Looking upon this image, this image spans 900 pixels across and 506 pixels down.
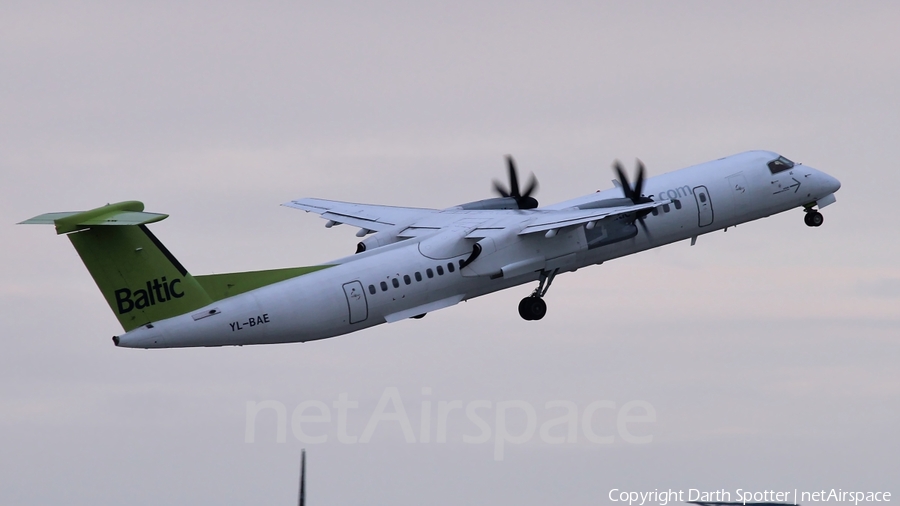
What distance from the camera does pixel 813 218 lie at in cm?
4638

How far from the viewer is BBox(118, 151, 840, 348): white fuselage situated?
35.7 metres

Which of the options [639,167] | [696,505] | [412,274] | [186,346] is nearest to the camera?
[696,505]

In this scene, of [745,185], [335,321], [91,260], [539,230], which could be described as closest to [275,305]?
[335,321]

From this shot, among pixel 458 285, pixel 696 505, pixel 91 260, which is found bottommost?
pixel 696 505

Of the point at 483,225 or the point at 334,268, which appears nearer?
the point at 334,268

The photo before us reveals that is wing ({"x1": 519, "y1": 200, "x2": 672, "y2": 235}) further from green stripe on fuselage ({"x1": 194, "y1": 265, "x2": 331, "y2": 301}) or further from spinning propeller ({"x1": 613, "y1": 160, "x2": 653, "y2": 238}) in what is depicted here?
green stripe on fuselage ({"x1": 194, "y1": 265, "x2": 331, "y2": 301})

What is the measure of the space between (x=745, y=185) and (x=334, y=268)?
14.0 metres

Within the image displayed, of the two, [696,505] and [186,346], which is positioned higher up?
[186,346]

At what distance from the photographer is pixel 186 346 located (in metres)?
35.2

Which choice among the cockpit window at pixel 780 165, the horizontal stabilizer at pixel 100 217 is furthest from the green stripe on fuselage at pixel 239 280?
the cockpit window at pixel 780 165

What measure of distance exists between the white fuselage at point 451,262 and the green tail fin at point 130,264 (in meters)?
0.42

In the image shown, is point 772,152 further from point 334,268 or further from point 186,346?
point 186,346

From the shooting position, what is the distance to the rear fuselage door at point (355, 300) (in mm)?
37094

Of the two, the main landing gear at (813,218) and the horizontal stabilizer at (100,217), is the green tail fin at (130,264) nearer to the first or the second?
the horizontal stabilizer at (100,217)
